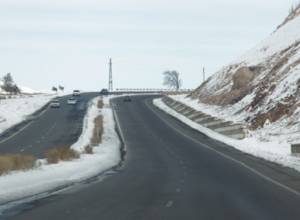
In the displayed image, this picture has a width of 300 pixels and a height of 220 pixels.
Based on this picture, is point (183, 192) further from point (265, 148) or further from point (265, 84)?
point (265, 84)

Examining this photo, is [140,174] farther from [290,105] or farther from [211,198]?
[290,105]

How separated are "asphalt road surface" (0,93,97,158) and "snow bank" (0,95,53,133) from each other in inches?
72.1

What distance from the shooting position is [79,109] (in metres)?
94.1

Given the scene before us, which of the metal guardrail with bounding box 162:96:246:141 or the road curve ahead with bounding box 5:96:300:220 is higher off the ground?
the metal guardrail with bounding box 162:96:246:141

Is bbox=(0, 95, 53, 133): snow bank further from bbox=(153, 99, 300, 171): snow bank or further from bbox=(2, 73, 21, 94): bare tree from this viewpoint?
bbox=(2, 73, 21, 94): bare tree

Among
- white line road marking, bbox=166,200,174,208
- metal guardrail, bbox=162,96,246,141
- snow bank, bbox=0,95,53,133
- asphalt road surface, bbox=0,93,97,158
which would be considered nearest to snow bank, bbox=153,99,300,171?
metal guardrail, bbox=162,96,246,141

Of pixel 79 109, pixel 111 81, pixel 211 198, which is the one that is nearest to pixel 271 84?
pixel 79 109

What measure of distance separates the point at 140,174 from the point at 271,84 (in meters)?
37.5

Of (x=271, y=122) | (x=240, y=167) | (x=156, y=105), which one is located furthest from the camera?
(x=156, y=105)

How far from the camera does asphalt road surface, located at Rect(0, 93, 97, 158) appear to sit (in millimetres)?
48312

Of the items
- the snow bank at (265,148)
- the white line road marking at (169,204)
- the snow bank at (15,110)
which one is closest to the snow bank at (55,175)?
the white line road marking at (169,204)

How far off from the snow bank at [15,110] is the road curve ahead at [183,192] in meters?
35.2

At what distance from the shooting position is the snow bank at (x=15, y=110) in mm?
75494

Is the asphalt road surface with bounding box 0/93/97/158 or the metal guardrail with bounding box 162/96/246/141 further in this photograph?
the metal guardrail with bounding box 162/96/246/141
